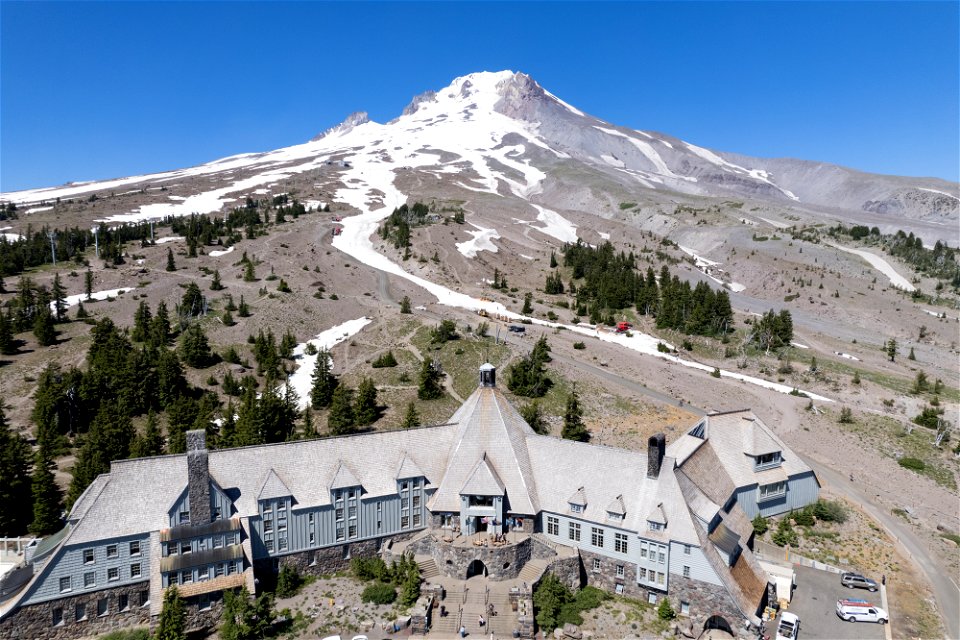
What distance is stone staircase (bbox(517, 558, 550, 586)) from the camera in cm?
4075

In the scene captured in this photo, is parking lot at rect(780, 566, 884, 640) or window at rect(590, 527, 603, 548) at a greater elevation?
window at rect(590, 527, 603, 548)

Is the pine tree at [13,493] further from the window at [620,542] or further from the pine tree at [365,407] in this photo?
the window at [620,542]

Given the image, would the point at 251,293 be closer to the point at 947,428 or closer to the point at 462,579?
the point at 462,579

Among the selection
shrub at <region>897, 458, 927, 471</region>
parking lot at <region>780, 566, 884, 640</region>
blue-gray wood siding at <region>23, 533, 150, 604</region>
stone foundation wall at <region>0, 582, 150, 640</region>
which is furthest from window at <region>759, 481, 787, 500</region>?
stone foundation wall at <region>0, 582, 150, 640</region>

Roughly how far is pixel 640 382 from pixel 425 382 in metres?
31.9

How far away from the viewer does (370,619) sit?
38.4m

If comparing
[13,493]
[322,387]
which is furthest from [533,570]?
[13,493]

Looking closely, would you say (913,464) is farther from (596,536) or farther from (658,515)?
(596,536)

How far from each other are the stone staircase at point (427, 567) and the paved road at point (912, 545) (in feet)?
118

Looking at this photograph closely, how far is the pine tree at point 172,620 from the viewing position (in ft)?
112

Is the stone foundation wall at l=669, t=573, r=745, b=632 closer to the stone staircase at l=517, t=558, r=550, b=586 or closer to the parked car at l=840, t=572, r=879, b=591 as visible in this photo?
the stone staircase at l=517, t=558, r=550, b=586

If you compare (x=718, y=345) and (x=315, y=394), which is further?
(x=718, y=345)

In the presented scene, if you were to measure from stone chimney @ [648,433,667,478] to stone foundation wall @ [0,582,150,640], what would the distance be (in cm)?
3619

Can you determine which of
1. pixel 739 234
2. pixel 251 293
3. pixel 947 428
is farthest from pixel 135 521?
pixel 739 234
